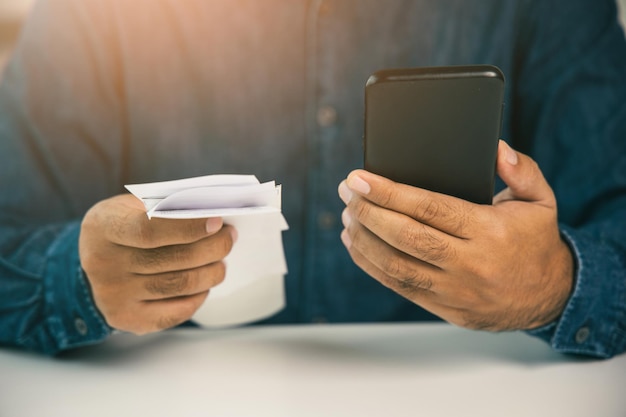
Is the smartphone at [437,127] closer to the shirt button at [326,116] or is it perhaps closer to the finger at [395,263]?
the finger at [395,263]

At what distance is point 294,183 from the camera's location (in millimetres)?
746

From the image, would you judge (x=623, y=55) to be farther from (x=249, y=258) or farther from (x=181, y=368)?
(x=181, y=368)

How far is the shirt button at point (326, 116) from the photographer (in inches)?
28.5

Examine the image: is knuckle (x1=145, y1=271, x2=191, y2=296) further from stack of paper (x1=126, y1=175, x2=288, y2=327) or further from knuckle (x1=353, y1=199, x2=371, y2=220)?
knuckle (x1=353, y1=199, x2=371, y2=220)

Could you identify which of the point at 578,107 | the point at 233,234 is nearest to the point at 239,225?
the point at 233,234

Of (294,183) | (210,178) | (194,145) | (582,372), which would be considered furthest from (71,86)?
(582,372)

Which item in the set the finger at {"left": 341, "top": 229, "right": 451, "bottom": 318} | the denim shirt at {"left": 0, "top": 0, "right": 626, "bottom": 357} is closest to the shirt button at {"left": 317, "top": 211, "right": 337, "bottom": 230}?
the denim shirt at {"left": 0, "top": 0, "right": 626, "bottom": 357}

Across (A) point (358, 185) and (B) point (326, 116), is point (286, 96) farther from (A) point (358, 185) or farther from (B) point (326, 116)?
(A) point (358, 185)

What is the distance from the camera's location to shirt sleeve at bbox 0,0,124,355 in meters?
0.60

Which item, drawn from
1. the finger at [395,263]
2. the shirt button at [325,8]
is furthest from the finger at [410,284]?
the shirt button at [325,8]

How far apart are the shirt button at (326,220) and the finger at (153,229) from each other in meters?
0.31

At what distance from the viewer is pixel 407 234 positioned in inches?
16.4

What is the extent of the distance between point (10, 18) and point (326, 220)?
3.84 feet

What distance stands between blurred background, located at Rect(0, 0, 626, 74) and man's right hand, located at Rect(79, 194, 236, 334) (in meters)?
0.90
